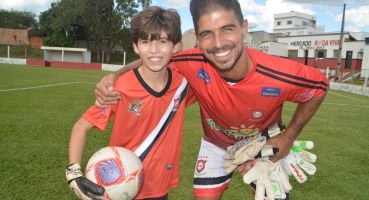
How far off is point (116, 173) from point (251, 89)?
4.45ft

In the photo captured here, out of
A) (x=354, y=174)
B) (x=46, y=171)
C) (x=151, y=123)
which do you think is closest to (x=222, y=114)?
(x=151, y=123)

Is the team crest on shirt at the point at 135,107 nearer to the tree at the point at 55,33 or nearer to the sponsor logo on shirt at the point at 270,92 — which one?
the sponsor logo on shirt at the point at 270,92

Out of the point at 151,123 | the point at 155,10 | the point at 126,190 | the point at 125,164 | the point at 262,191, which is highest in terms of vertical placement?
the point at 155,10

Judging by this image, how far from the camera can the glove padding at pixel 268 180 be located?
124 inches

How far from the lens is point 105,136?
6723 millimetres

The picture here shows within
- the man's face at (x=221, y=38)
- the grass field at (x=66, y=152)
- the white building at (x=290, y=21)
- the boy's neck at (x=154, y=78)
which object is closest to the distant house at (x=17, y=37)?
the grass field at (x=66, y=152)

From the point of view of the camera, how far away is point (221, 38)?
2.74 metres

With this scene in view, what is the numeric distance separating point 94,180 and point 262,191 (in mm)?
1640

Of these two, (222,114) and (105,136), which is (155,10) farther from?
(105,136)

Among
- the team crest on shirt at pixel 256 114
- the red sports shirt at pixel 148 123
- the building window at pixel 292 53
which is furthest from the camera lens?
the building window at pixel 292 53

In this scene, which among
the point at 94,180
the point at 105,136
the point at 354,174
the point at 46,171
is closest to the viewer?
the point at 94,180

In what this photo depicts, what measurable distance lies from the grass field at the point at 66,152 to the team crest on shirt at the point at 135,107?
75.0 inches

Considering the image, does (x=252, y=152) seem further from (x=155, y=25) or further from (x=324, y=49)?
(x=324, y=49)

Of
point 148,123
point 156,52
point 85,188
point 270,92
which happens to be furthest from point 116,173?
A: point 270,92
